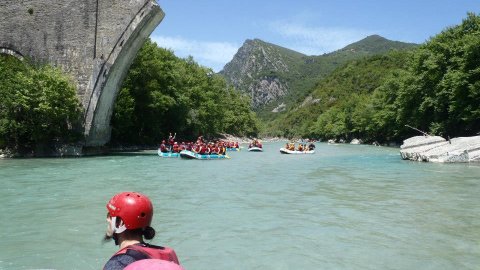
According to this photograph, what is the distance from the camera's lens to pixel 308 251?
6691 millimetres

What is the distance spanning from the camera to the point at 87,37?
25969 mm

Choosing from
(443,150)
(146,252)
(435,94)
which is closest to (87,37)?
(443,150)

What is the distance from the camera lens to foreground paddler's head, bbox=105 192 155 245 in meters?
2.36

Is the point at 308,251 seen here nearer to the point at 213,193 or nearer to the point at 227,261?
the point at 227,261

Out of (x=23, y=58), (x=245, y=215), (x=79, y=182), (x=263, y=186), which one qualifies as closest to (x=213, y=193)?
(x=263, y=186)

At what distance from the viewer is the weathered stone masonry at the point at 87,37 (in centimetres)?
2531

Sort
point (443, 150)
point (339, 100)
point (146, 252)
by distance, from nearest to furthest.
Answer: point (146, 252), point (443, 150), point (339, 100)

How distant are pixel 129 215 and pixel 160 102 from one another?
34.9m

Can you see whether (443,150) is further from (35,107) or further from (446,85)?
(35,107)

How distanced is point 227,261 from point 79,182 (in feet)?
31.5

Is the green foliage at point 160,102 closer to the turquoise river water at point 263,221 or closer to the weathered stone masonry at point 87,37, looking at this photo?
the weathered stone masonry at point 87,37

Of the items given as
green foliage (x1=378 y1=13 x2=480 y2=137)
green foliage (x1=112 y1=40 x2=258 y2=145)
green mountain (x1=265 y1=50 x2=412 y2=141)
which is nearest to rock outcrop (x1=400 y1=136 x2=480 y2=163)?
green foliage (x1=378 y1=13 x2=480 y2=137)

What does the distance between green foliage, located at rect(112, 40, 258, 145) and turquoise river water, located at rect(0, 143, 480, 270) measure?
1963 cm

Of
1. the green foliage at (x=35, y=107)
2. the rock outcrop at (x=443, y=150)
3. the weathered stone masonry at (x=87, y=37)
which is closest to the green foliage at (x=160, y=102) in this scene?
the weathered stone masonry at (x=87, y=37)
